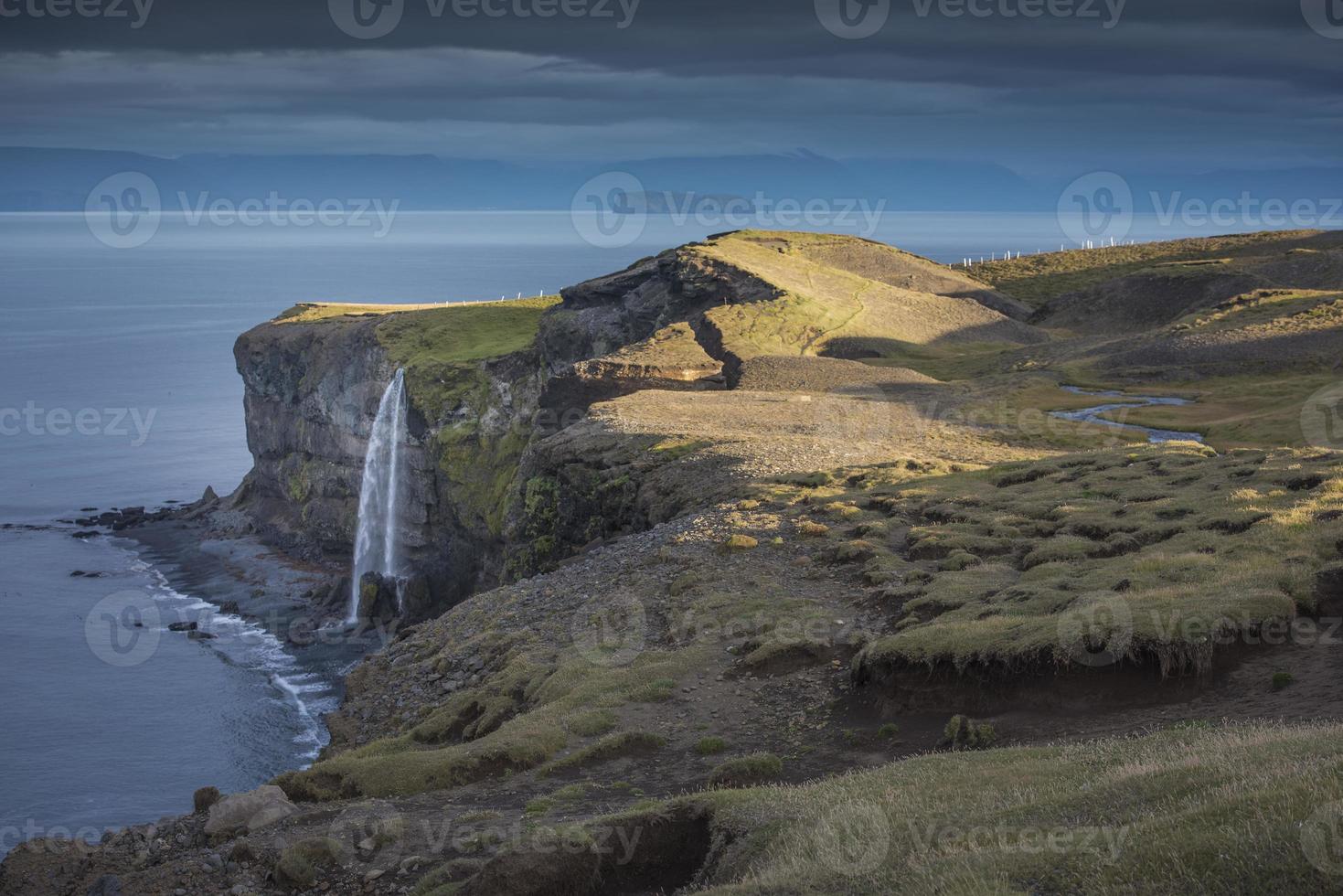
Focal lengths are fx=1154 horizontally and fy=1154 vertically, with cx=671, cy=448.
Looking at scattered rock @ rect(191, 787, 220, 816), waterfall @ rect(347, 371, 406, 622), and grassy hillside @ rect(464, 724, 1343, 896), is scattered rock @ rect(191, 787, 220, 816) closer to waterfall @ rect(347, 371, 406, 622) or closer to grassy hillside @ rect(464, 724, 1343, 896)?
grassy hillside @ rect(464, 724, 1343, 896)

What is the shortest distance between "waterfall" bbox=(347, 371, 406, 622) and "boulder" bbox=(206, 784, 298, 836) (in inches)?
2963

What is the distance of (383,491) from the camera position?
10494cm

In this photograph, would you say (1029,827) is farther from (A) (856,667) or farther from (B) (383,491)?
(B) (383,491)

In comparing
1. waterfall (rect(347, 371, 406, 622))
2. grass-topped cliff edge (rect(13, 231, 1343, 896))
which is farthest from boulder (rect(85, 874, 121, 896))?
waterfall (rect(347, 371, 406, 622))

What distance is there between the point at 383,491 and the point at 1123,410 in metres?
65.1

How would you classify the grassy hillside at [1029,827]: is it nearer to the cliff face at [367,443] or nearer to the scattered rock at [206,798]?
the scattered rock at [206,798]

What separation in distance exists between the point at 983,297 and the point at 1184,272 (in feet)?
67.1

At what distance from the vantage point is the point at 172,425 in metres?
178

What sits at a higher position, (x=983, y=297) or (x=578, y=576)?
(x=983, y=297)

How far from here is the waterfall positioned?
102 m

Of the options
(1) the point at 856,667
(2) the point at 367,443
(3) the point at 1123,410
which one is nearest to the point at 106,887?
(1) the point at 856,667

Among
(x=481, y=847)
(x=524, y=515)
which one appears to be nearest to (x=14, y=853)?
(x=481, y=847)

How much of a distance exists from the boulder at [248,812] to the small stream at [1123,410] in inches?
1747

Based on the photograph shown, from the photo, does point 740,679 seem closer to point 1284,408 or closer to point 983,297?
point 1284,408
